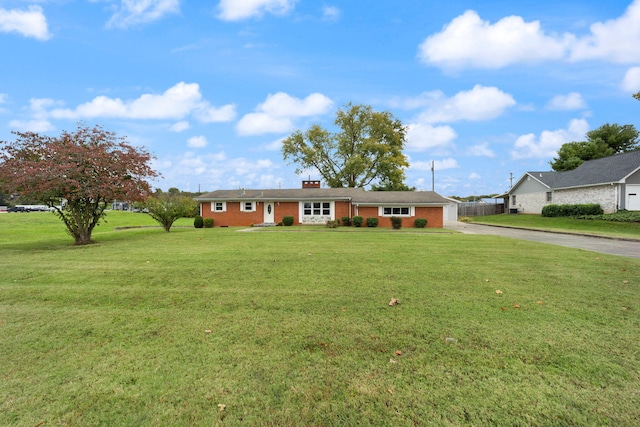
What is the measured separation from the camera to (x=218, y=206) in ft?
92.1

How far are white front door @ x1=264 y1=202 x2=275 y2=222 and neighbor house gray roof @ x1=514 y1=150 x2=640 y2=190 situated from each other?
28.9 meters

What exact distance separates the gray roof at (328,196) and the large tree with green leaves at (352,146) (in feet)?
45.2

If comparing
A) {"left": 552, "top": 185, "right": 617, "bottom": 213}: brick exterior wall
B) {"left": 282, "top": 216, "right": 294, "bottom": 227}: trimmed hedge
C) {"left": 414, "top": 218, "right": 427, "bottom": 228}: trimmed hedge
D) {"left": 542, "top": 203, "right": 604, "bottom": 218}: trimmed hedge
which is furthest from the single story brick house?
{"left": 552, "top": 185, "right": 617, "bottom": 213}: brick exterior wall

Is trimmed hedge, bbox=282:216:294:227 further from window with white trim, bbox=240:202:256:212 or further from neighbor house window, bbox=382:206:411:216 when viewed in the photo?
neighbor house window, bbox=382:206:411:216

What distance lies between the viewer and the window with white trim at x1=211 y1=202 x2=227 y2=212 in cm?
2797

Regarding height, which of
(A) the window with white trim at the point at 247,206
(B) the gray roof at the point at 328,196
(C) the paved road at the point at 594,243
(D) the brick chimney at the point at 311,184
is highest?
(D) the brick chimney at the point at 311,184

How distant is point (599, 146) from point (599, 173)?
18.9 metres

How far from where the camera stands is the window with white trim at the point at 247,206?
27.7 metres

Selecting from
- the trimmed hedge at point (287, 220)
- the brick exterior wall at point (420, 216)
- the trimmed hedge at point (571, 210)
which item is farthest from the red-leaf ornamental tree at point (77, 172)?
the trimmed hedge at point (571, 210)

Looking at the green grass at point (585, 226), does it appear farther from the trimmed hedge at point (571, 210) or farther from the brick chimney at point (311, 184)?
the brick chimney at point (311, 184)

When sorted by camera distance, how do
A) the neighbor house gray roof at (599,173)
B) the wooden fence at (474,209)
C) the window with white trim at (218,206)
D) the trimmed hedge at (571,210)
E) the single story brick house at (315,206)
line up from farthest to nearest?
the wooden fence at (474,209) < the window with white trim at (218,206) < the trimmed hedge at (571,210) < the neighbor house gray roof at (599,173) < the single story brick house at (315,206)

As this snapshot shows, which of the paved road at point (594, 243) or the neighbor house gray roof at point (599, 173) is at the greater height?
the neighbor house gray roof at point (599, 173)

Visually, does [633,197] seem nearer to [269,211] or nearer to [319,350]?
[269,211]

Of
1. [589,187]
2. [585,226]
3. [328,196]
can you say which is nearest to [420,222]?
[328,196]
